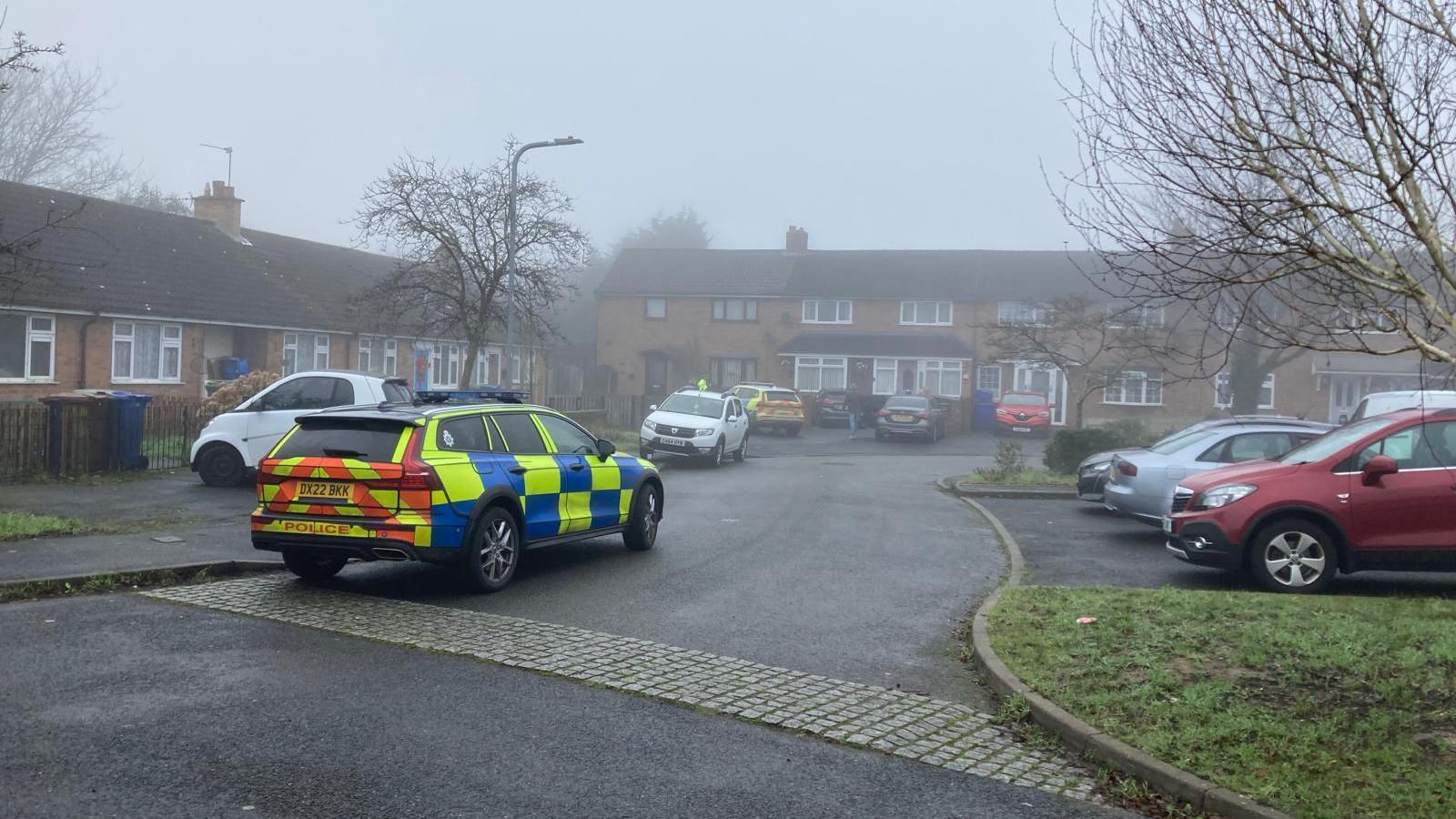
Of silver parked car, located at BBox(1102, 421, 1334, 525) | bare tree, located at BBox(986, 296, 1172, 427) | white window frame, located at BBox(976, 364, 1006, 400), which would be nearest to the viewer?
silver parked car, located at BBox(1102, 421, 1334, 525)

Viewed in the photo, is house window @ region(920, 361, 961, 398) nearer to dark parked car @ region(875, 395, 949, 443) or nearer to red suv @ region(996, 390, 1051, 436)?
red suv @ region(996, 390, 1051, 436)

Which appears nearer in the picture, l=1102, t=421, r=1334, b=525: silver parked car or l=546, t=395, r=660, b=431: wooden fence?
l=1102, t=421, r=1334, b=525: silver parked car

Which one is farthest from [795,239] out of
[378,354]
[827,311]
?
[378,354]

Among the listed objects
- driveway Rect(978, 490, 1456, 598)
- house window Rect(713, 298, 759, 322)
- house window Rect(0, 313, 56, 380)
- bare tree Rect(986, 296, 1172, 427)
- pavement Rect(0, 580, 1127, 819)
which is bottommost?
pavement Rect(0, 580, 1127, 819)

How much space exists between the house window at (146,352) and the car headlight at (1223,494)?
2499 centimetres

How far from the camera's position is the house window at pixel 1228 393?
142ft

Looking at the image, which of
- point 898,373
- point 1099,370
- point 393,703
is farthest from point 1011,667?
point 898,373

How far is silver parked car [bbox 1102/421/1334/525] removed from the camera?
14508mm

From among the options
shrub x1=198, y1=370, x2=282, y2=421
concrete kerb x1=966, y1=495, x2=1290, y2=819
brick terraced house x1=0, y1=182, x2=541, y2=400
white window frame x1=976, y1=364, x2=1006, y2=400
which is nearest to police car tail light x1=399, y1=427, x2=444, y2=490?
concrete kerb x1=966, y1=495, x2=1290, y2=819

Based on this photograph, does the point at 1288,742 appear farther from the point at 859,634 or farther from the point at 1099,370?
the point at 1099,370

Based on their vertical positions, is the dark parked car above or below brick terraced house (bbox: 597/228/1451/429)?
below

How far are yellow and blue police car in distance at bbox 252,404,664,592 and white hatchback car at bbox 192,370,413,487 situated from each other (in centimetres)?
721

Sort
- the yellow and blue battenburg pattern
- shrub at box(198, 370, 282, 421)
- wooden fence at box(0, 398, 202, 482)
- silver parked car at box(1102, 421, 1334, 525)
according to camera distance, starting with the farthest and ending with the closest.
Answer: shrub at box(198, 370, 282, 421)
wooden fence at box(0, 398, 202, 482)
silver parked car at box(1102, 421, 1334, 525)
the yellow and blue battenburg pattern

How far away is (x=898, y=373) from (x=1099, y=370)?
22.4 m
